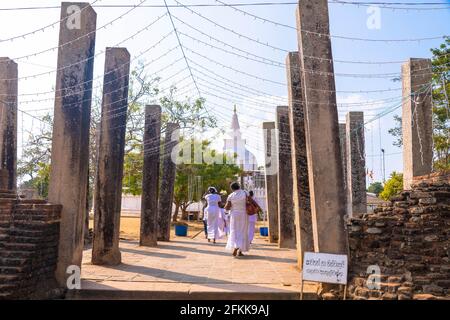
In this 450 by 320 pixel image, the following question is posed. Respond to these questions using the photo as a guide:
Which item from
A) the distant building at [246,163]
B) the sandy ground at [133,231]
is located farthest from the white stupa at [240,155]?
the sandy ground at [133,231]

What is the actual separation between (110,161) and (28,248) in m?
2.93

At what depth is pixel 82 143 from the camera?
22.0 ft

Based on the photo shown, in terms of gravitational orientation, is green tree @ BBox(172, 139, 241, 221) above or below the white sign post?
above

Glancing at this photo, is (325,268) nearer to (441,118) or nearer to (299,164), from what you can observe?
(299,164)

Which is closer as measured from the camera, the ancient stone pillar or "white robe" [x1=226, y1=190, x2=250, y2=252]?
the ancient stone pillar

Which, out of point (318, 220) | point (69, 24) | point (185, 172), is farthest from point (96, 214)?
point (185, 172)

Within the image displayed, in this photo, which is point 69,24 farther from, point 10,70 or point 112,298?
point 10,70

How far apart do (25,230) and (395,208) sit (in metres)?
5.29

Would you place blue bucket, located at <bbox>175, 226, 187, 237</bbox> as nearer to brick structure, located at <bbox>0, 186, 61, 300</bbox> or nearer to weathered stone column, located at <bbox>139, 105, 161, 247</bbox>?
weathered stone column, located at <bbox>139, 105, 161, 247</bbox>

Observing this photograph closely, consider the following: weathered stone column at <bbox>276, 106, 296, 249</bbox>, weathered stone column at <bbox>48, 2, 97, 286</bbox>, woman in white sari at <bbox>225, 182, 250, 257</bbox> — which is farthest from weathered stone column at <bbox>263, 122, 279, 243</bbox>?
weathered stone column at <bbox>48, 2, 97, 286</bbox>

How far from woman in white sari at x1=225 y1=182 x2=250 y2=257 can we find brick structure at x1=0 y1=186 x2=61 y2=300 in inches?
168

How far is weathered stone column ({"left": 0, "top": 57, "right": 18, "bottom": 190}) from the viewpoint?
11.0 meters

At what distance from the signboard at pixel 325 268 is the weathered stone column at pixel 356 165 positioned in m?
9.76

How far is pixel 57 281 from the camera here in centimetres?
632
